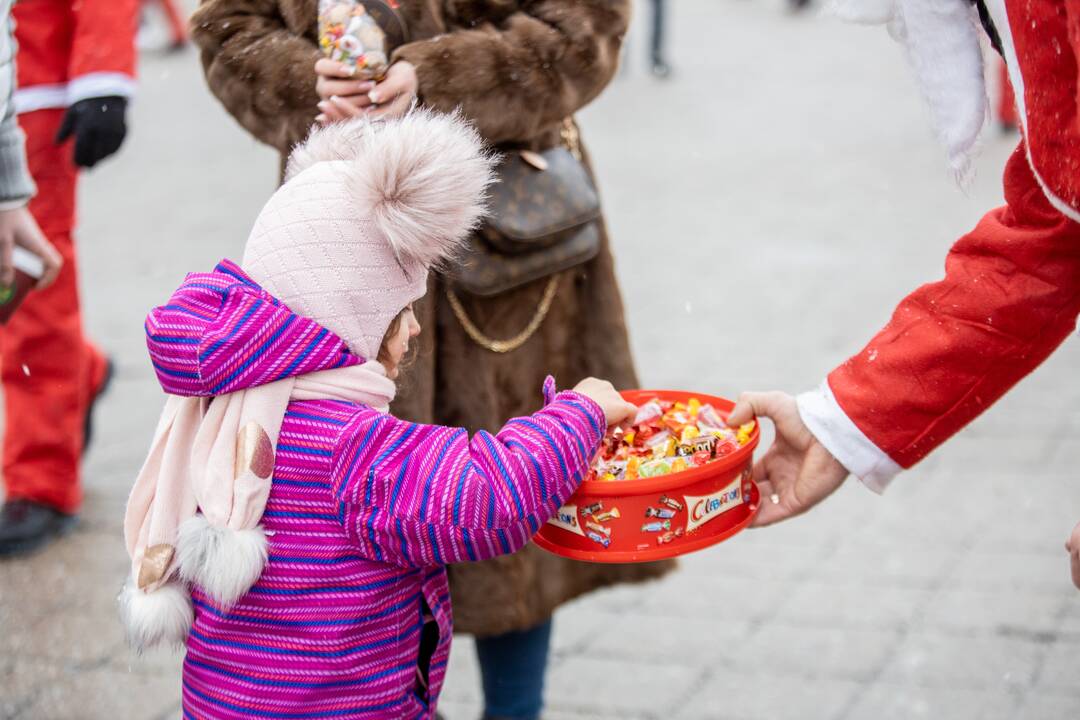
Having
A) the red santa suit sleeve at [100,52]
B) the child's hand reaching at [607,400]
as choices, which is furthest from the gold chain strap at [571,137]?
the red santa suit sleeve at [100,52]

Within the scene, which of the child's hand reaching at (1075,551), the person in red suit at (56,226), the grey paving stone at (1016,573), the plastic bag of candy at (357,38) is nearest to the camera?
the child's hand reaching at (1075,551)

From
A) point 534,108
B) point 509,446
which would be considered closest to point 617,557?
point 509,446

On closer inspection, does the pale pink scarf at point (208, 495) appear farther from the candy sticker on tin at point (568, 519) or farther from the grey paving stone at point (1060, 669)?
the grey paving stone at point (1060, 669)

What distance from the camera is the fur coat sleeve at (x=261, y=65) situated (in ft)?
8.53

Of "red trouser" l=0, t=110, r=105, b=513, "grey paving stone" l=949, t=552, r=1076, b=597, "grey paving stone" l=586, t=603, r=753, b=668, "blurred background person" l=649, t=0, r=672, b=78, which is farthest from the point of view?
"blurred background person" l=649, t=0, r=672, b=78

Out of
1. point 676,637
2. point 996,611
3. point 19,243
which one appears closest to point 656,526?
point 676,637

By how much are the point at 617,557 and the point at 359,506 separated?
17.0 inches

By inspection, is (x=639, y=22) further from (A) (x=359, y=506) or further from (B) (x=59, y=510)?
(A) (x=359, y=506)

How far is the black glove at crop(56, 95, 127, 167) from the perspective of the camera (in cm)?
364

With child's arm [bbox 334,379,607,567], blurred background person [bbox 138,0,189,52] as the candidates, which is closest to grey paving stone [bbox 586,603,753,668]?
child's arm [bbox 334,379,607,567]

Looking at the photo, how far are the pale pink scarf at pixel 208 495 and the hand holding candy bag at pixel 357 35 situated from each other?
2.24 feet

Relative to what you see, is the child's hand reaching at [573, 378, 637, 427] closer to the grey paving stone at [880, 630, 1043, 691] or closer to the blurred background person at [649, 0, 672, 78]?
the grey paving stone at [880, 630, 1043, 691]

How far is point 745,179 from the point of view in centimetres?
820

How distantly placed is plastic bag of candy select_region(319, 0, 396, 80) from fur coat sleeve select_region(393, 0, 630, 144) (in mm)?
85
